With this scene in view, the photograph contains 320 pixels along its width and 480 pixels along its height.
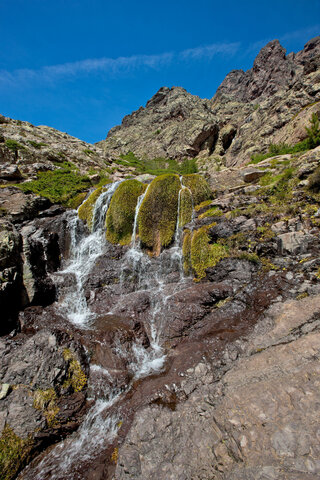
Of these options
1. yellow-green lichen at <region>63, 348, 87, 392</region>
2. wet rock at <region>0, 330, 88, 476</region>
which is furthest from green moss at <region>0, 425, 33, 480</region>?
yellow-green lichen at <region>63, 348, 87, 392</region>

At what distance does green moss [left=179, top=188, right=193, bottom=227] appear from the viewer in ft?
38.5

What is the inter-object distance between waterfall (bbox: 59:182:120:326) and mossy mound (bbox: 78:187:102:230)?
0.84 ft

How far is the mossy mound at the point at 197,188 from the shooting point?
12.6m

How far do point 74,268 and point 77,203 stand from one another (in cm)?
619

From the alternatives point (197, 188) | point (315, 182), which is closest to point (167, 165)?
point (197, 188)

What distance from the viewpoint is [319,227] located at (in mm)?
7059

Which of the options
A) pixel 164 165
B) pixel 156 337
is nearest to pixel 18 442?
pixel 156 337

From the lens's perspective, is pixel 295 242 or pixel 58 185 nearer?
pixel 295 242

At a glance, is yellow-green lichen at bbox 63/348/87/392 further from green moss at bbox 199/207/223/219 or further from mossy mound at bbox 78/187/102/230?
mossy mound at bbox 78/187/102/230

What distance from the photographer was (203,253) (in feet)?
29.8

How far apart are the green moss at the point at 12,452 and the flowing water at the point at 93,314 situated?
0.31 meters

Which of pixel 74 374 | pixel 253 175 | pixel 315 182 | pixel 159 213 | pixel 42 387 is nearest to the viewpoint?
pixel 42 387

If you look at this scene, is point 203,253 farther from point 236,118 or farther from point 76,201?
point 236,118

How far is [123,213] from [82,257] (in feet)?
11.3
